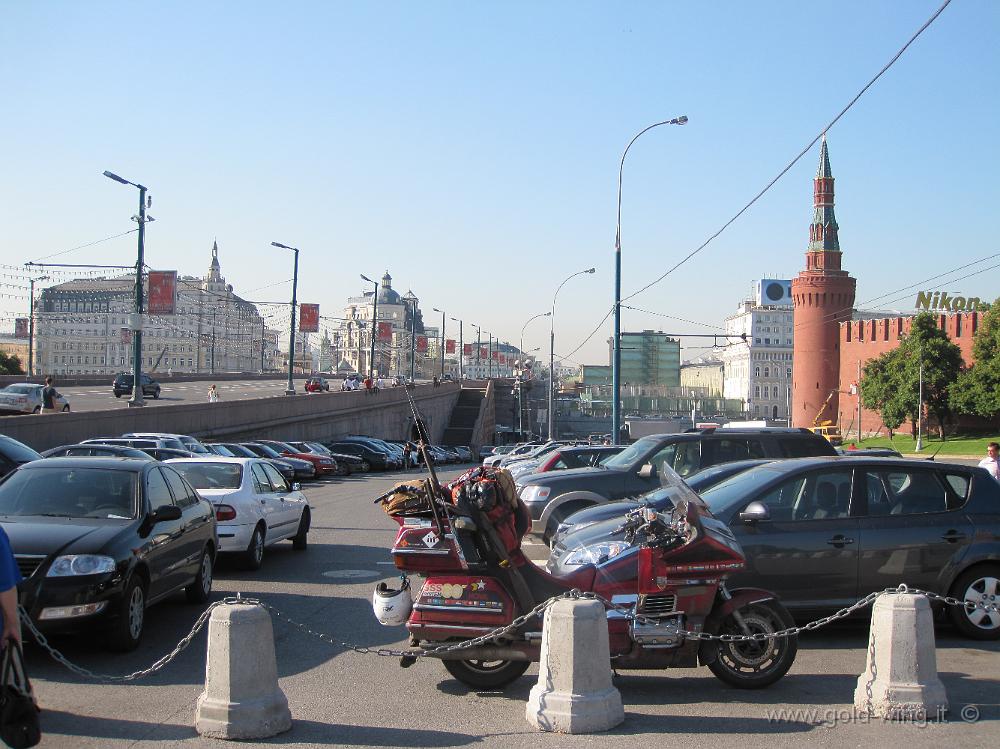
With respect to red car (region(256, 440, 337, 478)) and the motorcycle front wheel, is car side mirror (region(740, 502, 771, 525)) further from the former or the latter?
red car (region(256, 440, 337, 478))

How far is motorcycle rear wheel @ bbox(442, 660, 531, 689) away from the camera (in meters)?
7.08

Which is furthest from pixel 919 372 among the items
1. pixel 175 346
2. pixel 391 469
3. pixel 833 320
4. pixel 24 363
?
pixel 24 363

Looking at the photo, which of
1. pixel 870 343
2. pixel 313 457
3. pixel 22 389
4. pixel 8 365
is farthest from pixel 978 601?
pixel 870 343

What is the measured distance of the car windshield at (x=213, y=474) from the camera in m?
13.5

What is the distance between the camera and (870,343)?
94500mm

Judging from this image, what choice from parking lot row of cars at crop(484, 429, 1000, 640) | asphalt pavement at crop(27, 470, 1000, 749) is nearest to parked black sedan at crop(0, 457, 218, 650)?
asphalt pavement at crop(27, 470, 1000, 749)

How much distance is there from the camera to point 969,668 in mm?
7988

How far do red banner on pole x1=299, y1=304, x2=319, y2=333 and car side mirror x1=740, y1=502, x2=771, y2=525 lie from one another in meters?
54.1

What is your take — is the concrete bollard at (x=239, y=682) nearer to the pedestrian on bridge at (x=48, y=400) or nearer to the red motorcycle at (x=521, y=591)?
the red motorcycle at (x=521, y=591)

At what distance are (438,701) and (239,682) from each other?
4.96ft

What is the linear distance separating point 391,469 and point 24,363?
3689 inches

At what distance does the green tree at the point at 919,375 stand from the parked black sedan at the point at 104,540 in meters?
77.2

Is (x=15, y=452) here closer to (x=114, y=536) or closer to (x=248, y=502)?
(x=248, y=502)

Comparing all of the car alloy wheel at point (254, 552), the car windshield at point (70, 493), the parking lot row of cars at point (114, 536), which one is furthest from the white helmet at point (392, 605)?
the car alloy wheel at point (254, 552)
